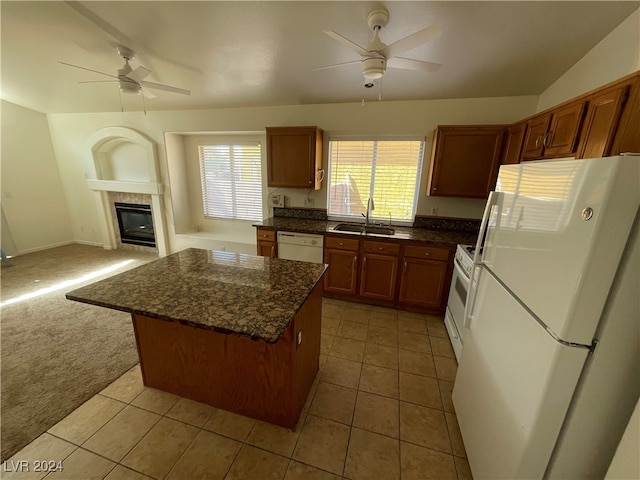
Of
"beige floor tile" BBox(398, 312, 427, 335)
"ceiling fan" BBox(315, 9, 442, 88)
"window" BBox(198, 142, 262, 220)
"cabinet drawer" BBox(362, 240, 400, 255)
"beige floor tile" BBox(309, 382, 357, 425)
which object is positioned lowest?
"beige floor tile" BBox(309, 382, 357, 425)

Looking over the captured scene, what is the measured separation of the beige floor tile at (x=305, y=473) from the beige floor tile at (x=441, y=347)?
4.92ft

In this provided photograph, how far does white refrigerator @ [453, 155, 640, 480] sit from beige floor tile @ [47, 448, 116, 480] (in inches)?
81.6

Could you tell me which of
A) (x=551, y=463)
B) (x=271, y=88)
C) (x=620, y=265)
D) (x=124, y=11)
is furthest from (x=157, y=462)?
(x=271, y=88)

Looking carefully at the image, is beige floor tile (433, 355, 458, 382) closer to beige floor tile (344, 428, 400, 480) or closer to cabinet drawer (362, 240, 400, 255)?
beige floor tile (344, 428, 400, 480)

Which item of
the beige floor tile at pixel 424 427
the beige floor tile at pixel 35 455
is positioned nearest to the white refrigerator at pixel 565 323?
the beige floor tile at pixel 424 427

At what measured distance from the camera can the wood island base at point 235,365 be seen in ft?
5.04

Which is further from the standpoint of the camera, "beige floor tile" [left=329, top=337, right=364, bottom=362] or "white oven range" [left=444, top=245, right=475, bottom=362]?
"beige floor tile" [left=329, top=337, right=364, bottom=362]

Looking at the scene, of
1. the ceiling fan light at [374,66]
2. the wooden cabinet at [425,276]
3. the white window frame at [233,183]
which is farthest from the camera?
the white window frame at [233,183]

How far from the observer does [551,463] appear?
3.19 ft

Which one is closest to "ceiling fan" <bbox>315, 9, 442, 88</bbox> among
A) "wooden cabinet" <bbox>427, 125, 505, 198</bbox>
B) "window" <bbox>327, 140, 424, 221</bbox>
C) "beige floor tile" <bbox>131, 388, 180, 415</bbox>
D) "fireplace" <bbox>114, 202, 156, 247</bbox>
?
"wooden cabinet" <bbox>427, 125, 505, 198</bbox>

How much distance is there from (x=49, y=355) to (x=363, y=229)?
3470 mm

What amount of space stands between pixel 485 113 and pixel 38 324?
219 inches

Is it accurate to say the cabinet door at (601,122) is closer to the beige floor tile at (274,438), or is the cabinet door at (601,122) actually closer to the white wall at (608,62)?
the white wall at (608,62)

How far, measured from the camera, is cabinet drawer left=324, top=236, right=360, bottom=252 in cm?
307
